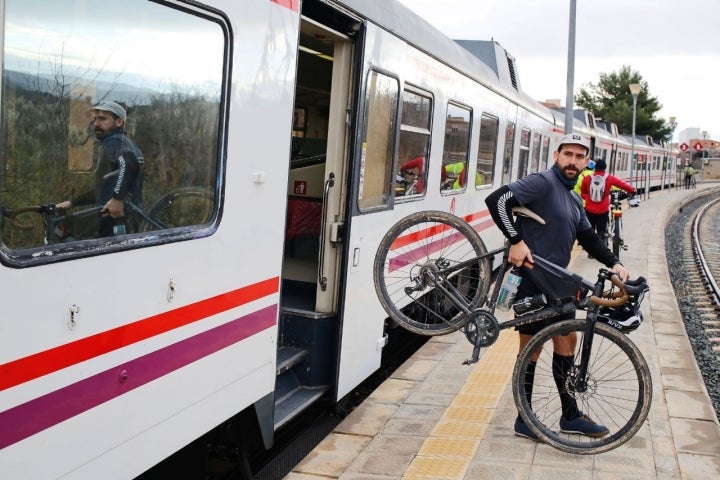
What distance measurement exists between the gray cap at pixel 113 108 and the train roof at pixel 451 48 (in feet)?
6.87

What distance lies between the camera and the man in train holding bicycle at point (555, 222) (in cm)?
495

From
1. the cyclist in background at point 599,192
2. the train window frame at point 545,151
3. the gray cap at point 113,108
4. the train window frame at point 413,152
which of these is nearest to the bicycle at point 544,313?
the train window frame at point 413,152

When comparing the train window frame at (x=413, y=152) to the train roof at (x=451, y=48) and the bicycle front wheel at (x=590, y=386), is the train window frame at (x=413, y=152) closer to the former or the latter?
the train roof at (x=451, y=48)

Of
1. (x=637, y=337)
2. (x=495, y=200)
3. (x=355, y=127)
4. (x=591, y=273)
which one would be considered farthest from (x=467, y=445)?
(x=591, y=273)

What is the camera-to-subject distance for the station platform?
188 inches

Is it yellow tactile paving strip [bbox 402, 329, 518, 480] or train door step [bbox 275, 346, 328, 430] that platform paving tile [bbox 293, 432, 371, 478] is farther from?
yellow tactile paving strip [bbox 402, 329, 518, 480]


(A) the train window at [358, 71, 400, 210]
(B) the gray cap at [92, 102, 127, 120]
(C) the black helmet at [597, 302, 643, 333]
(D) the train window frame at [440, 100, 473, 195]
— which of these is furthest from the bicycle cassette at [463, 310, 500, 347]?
(D) the train window frame at [440, 100, 473, 195]

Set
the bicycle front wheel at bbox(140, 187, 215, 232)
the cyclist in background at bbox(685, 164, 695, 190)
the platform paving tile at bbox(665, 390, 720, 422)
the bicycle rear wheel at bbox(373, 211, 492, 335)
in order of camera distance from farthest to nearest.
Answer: the cyclist in background at bbox(685, 164, 695, 190) → the platform paving tile at bbox(665, 390, 720, 422) → the bicycle rear wheel at bbox(373, 211, 492, 335) → the bicycle front wheel at bbox(140, 187, 215, 232)

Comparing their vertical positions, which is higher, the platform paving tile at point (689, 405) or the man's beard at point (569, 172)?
the man's beard at point (569, 172)

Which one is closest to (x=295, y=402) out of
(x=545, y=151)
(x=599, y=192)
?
(x=599, y=192)

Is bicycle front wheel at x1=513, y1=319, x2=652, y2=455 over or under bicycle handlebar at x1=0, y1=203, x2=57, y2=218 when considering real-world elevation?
under

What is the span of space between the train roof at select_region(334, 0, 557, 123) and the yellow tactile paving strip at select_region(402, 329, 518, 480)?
8.46ft

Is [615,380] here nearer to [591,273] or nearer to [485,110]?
[485,110]

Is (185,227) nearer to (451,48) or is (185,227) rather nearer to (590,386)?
(590,386)
